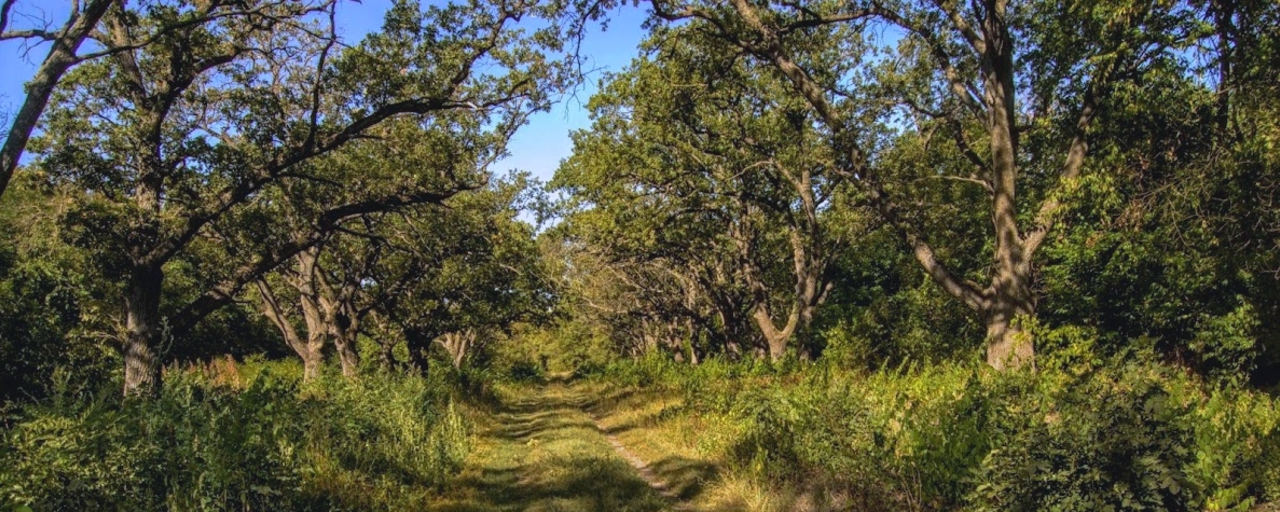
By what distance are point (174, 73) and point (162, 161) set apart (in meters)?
1.50

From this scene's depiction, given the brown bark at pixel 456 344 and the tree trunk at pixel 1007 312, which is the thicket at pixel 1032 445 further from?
the brown bark at pixel 456 344

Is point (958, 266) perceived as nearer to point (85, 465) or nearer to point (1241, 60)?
point (1241, 60)

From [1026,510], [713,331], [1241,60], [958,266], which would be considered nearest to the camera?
[1026,510]

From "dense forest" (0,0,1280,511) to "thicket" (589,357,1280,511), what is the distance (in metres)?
0.03

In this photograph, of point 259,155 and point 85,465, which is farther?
point 259,155

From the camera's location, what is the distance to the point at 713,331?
115 feet

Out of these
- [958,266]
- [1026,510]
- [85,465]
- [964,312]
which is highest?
[958,266]

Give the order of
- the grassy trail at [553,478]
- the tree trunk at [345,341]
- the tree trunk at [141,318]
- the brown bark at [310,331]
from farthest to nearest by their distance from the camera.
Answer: the tree trunk at [345,341] < the brown bark at [310,331] < the tree trunk at [141,318] < the grassy trail at [553,478]

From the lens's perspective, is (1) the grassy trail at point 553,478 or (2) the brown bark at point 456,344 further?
(2) the brown bark at point 456,344

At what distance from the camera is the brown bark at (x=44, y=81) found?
723 cm

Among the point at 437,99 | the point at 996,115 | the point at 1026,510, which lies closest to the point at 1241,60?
the point at 996,115

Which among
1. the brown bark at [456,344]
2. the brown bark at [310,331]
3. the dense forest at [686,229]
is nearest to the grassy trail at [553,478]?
the dense forest at [686,229]

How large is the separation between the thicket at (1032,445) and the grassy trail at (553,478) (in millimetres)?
1541

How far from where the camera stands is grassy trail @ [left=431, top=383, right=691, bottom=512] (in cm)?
848
